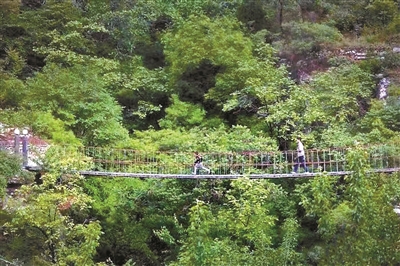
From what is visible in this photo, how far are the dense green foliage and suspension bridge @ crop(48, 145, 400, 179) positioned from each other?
0.94 ft

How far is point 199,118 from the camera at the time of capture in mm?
17562

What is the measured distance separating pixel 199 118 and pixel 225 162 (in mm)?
3169

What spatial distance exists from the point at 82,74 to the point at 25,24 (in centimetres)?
510

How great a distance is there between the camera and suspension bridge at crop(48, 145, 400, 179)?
13781 mm

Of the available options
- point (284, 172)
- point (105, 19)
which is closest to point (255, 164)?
point (284, 172)

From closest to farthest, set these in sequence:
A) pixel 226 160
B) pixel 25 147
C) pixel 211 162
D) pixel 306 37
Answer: pixel 25 147, pixel 211 162, pixel 226 160, pixel 306 37

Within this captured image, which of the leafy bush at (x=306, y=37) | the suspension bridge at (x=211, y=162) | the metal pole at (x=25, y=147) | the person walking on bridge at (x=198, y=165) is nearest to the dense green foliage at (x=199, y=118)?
the leafy bush at (x=306, y=37)

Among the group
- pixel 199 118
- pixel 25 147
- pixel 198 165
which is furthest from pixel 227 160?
pixel 25 147

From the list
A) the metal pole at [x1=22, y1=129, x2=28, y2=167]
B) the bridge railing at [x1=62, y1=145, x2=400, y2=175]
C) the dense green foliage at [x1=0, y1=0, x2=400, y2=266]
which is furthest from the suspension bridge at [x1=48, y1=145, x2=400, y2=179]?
the metal pole at [x1=22, y1=129, x2=28, y2=167]

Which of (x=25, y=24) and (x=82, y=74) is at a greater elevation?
(x=25, y=24)

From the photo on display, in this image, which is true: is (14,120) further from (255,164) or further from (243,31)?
(243,31)

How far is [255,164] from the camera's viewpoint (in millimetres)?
14047

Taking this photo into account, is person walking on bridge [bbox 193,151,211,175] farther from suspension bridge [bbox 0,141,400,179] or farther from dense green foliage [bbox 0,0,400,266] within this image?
dense green foliage [bbox 0,0,400,266]

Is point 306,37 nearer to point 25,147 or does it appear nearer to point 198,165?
point 198,165
